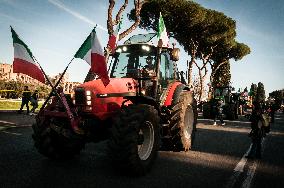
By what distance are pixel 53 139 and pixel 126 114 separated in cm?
154

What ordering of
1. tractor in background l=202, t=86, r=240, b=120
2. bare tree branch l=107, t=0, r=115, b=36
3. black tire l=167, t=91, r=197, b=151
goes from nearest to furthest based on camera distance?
Answer: black tire l=167, t=91, r=197, b=151 < bare tree branch l=107, t=0, r=115, b=36 < tractor in background l=202, t=86, r=240, b=120

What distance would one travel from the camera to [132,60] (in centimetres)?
657

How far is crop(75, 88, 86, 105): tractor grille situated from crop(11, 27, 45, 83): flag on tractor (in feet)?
2.16

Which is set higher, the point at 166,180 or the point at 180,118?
the point at 180,118

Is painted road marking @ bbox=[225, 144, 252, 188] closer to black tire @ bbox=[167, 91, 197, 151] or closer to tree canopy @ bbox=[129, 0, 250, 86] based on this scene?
black tire @ bbox=[167, 91, 197, 151]

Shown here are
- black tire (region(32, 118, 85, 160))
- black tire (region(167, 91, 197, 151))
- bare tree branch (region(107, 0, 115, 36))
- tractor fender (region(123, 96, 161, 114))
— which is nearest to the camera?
black tire (region(32, 118, 85, 160))

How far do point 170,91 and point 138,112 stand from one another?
212cm

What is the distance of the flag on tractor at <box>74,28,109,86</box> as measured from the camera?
16.4 ft

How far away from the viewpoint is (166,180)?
4750mm

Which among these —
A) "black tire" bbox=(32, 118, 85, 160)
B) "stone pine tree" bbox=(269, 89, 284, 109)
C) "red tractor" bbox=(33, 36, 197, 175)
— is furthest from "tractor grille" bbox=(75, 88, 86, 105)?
"stone pine tree" bbox=(269, 89, 284, 109)

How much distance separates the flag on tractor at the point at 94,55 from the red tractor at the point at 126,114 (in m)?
0.51

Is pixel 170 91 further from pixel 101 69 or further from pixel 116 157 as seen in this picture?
pixel 116 157

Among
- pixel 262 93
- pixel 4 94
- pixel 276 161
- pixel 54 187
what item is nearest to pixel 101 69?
pixel 54 187

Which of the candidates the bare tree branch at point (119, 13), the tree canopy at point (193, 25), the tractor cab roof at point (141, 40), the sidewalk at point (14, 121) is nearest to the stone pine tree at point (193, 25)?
the tree canopy at point (193, 25)
